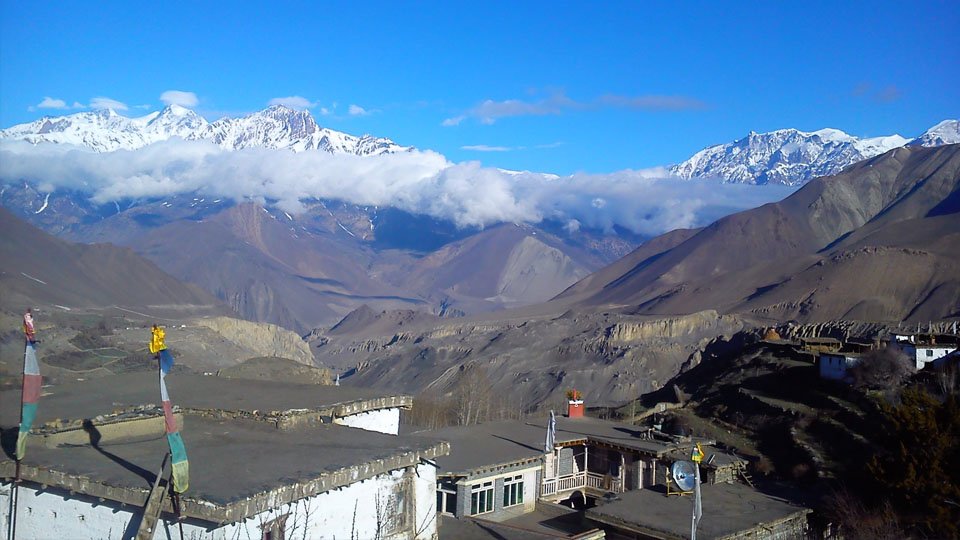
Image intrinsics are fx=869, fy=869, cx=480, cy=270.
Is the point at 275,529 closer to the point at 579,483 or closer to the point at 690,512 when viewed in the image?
the point at 690,512

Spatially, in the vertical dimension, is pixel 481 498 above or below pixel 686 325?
below

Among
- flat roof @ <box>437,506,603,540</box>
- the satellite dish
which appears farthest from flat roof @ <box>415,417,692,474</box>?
the satellite dish

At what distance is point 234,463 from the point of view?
1262 cm

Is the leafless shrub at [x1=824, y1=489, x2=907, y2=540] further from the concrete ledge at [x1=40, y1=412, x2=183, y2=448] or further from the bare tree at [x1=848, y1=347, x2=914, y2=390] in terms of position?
the bare tree at [x1=848, y1=347, x2=914, y2=390]

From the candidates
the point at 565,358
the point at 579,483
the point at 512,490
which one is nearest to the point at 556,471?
the point at 579,483

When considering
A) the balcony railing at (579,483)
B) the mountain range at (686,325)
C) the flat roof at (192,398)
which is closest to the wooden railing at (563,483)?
the balcony railing at (579,483)

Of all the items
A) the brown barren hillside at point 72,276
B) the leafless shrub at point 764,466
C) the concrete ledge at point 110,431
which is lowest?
the leafless shrub at point 764,466

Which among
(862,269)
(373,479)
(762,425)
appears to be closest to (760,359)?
(762,425)

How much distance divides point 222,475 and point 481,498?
37.0 feet

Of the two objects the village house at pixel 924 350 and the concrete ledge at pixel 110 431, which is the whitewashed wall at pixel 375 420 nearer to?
the concrete ledge at pixel 110 431

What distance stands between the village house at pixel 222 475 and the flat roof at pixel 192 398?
0.28 ft

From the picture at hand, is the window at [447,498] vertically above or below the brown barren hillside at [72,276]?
below

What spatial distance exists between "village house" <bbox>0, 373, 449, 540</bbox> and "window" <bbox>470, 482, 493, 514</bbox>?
5247 millimetres

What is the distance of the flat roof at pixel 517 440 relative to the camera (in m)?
23.0
